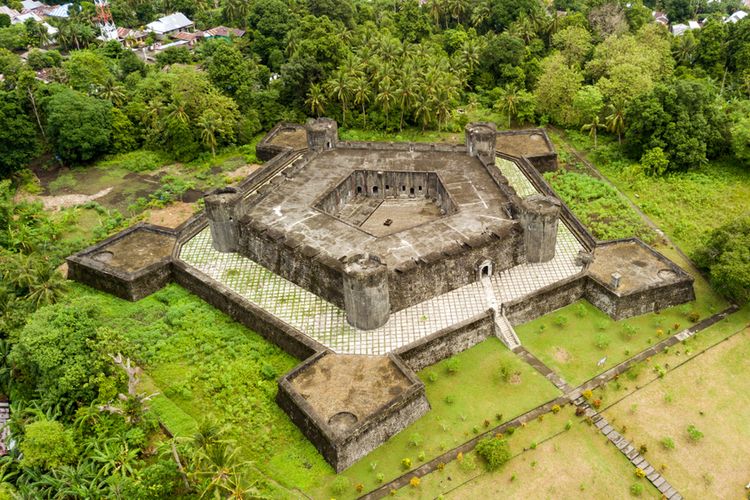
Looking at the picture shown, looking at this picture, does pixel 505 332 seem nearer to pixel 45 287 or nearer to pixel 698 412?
pixel 698 412

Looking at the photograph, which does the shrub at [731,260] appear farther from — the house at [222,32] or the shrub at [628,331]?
the house at [222,32]

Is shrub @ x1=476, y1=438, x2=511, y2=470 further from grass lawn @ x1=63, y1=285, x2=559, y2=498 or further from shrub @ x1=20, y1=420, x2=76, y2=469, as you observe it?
shrub @ x1=20, y1=420, x2=76, y2=469

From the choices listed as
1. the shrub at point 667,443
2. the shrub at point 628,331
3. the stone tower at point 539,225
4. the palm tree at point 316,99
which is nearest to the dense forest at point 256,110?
the palm tree at point 316,99

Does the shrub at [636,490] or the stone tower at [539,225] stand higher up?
the stone tower at [539,225]

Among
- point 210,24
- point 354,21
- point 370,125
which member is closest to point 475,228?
point 370,125

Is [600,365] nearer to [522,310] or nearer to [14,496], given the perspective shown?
[522,310]

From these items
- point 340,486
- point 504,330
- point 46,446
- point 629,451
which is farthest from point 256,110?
point 629,451

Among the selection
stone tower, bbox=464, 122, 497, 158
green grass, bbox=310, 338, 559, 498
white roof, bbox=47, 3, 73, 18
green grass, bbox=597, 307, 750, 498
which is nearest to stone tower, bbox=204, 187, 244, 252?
green grass, bbox=310, 338, 559, 498
